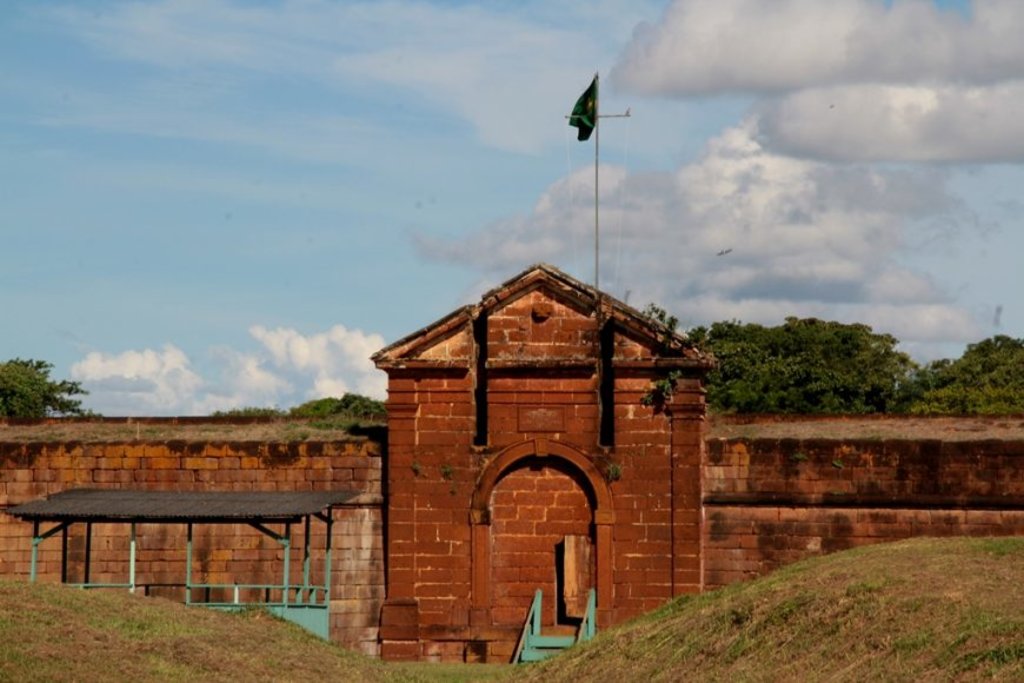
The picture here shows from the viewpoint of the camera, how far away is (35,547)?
1243 inches

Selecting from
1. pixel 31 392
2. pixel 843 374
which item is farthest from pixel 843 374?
pixel 31 392

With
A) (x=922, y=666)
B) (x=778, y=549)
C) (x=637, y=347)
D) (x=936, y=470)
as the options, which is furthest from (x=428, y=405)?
(x=922, y=666)

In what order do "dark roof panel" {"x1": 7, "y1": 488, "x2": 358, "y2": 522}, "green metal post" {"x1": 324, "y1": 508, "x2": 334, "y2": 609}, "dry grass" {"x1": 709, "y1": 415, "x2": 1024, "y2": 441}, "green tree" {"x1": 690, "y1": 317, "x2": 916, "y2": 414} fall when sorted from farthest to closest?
"green tree" {"x1": 690, "y1": 317, "x2": 916, "y2": 414} → "dry grass" {"x1": 709, "y1": 415, "x2": 1024, "y2": 441} → "green metal post" {"x1": 324, "y1": 508, "x2": 334, "y2": 609} → "dark roof panel" {"x1": 7, "y1": 488, "x2": 358, "y2": 522}

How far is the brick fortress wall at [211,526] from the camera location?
3378cm

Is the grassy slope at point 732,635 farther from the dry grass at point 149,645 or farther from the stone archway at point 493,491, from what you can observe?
the stone archway at point 493,491

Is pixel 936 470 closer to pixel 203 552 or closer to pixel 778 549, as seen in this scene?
pixel 778 549

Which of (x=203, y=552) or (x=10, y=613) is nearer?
(x=10, y=613)

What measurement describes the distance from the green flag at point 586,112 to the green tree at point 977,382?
28.4 metres

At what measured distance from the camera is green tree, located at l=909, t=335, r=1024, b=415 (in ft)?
210

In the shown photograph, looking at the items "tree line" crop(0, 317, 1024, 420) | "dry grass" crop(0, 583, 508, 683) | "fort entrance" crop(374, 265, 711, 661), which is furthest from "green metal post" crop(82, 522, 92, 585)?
"tree line" crop(0, 317, 1024, 420)

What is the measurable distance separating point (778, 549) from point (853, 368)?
44.7 metres

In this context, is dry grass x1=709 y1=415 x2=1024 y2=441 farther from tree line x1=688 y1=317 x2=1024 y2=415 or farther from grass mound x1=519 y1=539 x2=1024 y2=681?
tree line x1=688 y1=317 x2=1024 y2=415

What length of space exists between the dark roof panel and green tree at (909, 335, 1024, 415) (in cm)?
3282

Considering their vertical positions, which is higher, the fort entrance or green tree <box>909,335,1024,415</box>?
green tree <box>909,335,1024,415</box>
